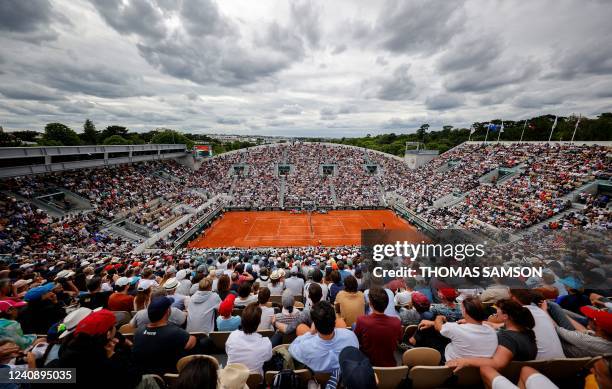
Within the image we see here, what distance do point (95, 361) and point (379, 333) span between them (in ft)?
10.3

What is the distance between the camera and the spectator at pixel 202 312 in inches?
173

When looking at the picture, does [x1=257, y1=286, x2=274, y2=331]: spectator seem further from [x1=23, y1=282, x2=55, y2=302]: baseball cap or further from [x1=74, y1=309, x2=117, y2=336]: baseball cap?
[x1=23, y1=282, x2=55, y2=302]: baseball cap

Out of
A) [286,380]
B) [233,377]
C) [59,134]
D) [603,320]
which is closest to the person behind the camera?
[233,377]

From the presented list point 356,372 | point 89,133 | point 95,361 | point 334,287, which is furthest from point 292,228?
point 89,133

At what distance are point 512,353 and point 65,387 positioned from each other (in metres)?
4.68

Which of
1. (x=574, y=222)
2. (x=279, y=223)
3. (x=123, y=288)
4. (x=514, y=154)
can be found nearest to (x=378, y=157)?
(x=514, y=154)

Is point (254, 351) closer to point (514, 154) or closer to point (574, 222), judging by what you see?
point (574, 222)

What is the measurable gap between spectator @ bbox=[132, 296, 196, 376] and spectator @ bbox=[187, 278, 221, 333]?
122 cm

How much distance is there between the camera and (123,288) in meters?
5.95

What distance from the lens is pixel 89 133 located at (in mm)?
66438

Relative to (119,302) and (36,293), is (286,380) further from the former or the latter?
(36,293)

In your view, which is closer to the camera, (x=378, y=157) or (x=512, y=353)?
(x=512, y=353)

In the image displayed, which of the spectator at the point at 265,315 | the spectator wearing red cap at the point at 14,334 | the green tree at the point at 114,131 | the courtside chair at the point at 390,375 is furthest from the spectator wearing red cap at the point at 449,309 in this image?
the green tree at the point at 114,131

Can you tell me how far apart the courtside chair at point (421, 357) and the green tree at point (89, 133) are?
86.7 m
